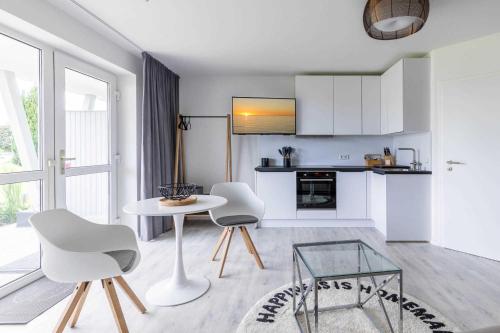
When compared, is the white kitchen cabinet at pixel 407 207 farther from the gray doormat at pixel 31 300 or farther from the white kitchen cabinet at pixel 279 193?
the gray doormat at pixel 31 300

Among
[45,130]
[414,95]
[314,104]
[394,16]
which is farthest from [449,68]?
[45,130]

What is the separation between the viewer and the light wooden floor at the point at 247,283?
1721 mm

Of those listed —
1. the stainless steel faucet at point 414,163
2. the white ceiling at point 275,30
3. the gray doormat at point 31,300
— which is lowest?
the gray doormat at point 31,300

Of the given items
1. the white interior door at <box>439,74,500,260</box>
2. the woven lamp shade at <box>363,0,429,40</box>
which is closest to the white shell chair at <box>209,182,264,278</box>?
the woven lamp shade at <box>363,0,429,40</box>

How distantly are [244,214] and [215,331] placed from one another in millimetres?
1222

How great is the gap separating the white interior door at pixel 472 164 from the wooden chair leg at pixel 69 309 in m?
3.56

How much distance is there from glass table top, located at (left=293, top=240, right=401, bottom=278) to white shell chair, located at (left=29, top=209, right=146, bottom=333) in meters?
1.08

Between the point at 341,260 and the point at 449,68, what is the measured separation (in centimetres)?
271

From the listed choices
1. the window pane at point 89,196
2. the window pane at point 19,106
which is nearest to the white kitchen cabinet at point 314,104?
the window pane at point 89,196

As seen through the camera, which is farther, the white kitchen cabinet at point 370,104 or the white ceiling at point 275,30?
the white kitchen cabinet at point 370,104

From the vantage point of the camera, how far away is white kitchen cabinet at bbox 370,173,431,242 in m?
3.21

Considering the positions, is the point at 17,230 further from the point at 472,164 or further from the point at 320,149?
the point at 472,164

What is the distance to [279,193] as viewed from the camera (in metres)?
3.84

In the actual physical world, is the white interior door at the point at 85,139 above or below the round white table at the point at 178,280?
above
